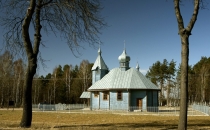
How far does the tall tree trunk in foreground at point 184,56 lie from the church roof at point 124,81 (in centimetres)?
2454

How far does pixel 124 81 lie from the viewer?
35.8 metres

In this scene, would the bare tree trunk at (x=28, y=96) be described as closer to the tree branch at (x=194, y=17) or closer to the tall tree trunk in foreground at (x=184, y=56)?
the tall tree trunk in foreground at (x=184, y=56)

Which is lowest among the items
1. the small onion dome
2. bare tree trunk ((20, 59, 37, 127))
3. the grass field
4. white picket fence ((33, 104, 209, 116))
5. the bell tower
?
white picket fence ((33, 104, 209, 116))

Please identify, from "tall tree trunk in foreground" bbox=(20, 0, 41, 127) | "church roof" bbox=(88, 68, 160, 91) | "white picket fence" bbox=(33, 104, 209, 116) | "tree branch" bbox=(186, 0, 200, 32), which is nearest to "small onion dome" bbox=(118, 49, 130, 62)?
"church roof" bbox=(88, 68, 160, 91)

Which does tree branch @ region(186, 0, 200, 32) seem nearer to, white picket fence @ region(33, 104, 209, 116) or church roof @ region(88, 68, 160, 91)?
white picket fence @ region(33, 104, 209, 116)

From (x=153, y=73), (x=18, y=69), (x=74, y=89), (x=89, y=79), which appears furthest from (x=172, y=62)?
(x=18, y=69)

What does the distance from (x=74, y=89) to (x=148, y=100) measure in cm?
2952

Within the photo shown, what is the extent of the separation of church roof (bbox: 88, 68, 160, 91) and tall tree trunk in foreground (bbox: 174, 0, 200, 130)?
24.5 metres

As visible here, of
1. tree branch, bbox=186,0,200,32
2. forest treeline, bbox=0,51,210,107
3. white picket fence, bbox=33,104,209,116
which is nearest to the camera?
tree branch, bbox=186,0,200,32

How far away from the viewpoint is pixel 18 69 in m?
50.7

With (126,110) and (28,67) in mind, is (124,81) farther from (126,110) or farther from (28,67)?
(28,67)

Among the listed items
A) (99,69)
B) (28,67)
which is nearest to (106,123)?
(28,67)

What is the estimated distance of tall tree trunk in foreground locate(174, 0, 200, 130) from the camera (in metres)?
9.60

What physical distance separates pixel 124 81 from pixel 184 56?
2610 cm
